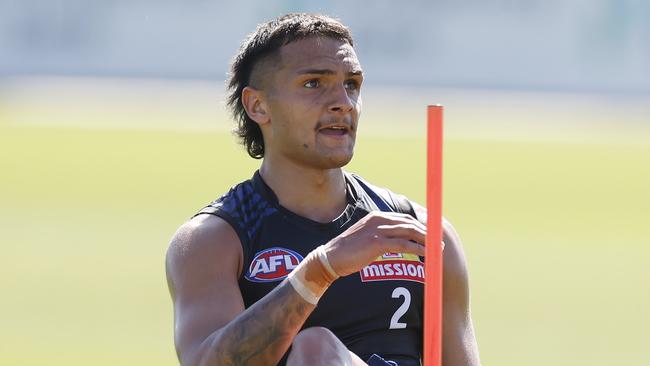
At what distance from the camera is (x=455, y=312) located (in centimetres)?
411

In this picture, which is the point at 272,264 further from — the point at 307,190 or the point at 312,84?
the point at 312,84

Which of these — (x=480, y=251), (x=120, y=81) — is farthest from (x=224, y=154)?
(x=120, y=81)

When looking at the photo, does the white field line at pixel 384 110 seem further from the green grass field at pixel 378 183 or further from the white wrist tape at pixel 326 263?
the white wrist tape at pixel 326 263

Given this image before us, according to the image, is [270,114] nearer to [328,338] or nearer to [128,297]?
[328,338]

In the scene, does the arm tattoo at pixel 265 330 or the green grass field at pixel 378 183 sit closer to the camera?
the arm tattoo at pixel 265 330

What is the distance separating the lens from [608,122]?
2023 centimetres

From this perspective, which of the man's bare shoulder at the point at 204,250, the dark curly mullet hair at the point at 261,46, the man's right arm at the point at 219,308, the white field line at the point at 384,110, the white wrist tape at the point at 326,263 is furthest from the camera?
the white field line at the point at 384,110

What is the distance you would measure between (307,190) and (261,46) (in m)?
0.50

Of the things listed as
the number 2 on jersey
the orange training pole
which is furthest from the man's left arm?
the orange training pole

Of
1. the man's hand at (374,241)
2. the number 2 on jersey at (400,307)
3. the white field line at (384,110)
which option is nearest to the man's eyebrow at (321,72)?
the number 2 on jersey at (400,307)

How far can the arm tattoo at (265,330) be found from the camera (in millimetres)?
3529

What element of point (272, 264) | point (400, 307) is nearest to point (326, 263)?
point (272, 264)

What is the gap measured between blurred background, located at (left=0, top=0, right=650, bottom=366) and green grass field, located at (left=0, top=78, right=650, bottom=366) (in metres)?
0.03

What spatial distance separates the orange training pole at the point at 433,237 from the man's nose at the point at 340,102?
0.99 metres
